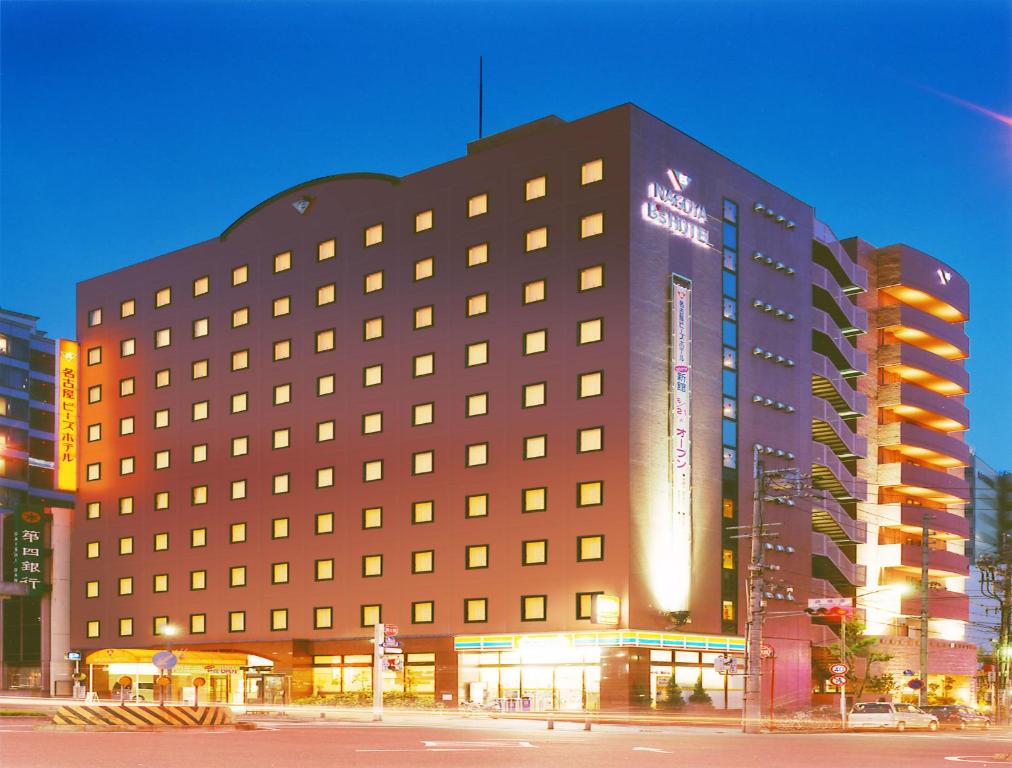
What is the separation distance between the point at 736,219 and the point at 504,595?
2783cm

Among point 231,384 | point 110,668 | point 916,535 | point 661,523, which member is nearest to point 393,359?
point 231,384

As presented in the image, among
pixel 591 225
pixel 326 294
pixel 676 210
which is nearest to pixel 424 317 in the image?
pixel 326 294

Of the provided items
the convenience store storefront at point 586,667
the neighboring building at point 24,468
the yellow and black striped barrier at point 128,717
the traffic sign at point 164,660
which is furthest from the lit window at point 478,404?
the neighboring building at point 24,468

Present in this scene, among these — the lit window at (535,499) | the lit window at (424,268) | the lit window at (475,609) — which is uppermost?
the lit window at (424,268)

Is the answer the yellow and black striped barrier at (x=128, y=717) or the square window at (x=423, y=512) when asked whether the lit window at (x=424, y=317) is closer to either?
the square window at (x=423, y=512)

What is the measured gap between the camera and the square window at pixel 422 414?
8331cm

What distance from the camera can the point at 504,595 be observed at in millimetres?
77438

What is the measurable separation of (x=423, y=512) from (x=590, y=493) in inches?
511

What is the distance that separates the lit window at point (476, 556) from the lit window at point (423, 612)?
3.93m

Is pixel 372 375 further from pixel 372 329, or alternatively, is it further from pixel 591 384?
pixel 591 384

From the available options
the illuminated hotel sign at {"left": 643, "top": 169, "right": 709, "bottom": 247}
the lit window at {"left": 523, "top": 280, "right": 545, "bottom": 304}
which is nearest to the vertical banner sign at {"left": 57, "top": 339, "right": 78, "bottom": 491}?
the lit window at {"left": 523, "top": 280, "right": 545, "bottom": 304}

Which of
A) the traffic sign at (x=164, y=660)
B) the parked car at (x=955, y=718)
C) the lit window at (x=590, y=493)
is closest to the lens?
the traffic sign at (x=164, y=660)

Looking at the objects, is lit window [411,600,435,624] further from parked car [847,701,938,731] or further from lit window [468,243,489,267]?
parked car [847,701,938,731]

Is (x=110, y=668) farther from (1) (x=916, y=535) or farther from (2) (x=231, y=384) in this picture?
(1) (x=916, y=535)
